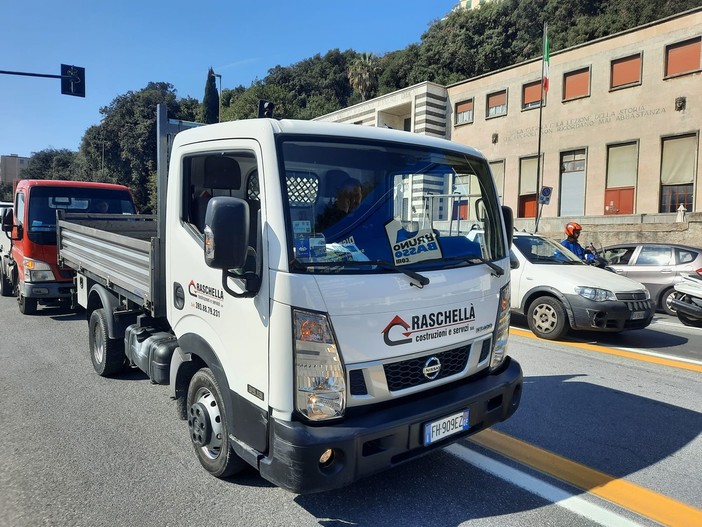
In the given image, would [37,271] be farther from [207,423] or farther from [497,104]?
[497,104]

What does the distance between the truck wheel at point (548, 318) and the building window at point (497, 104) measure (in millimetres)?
26289

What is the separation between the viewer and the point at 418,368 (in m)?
2.88

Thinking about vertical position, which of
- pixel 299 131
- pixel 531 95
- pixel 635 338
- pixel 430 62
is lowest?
pixel 635 338

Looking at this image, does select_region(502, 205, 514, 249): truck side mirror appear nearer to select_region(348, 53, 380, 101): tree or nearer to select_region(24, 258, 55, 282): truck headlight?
select_region(24, 258, 55, 282): truck headlight

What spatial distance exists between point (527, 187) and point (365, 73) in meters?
25.6

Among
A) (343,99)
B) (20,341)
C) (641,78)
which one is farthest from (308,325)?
(343,99)

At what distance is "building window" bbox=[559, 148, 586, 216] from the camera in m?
28.0

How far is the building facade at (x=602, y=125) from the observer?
23.8 m

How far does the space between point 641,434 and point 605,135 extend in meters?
26.2

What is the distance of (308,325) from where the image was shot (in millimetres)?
2510

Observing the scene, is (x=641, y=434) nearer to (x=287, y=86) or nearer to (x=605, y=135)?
(x=605, y=135)

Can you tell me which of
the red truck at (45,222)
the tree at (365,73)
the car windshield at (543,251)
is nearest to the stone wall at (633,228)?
the car windshield at (543,251)

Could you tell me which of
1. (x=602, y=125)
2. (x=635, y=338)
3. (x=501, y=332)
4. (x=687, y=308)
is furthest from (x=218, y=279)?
(x=602, y=125)

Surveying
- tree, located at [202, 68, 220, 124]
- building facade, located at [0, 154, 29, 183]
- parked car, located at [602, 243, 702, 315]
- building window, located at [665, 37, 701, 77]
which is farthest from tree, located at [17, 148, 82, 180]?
parked car, located at [602, 243, 702, 315]
